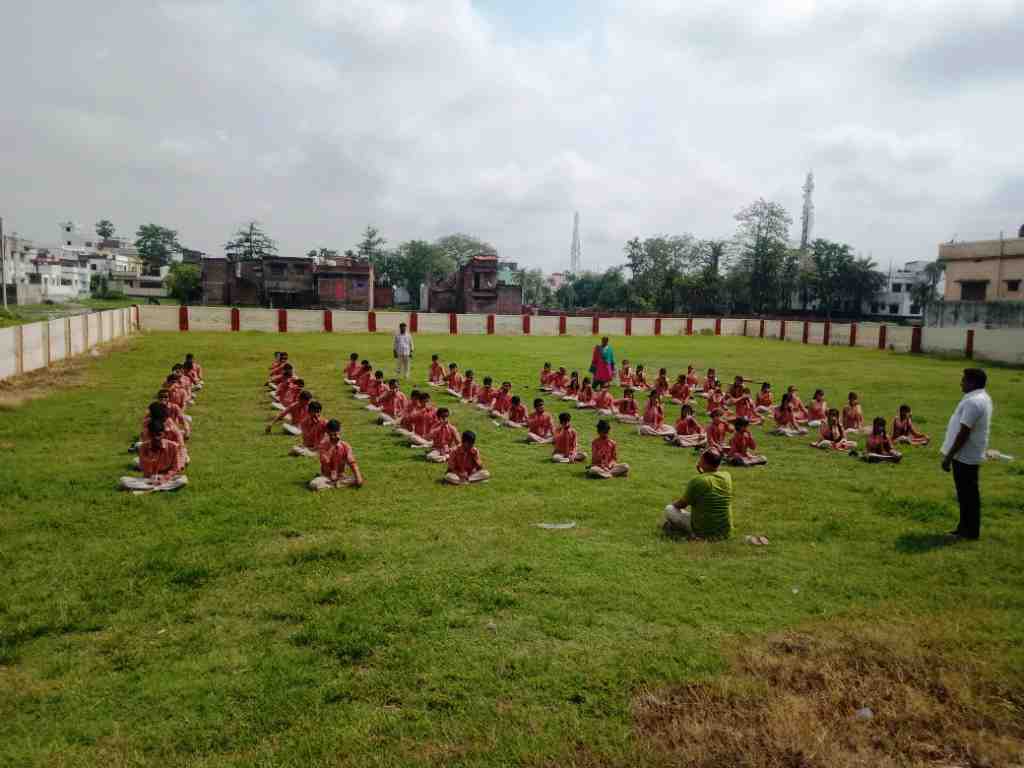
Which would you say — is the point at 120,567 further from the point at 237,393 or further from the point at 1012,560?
the point at 237,393

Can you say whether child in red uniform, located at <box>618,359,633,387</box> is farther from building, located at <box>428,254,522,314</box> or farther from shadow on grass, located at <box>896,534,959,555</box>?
building, located at <box>428,254,522,314</box>

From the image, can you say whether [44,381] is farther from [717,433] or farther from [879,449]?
[879,449]

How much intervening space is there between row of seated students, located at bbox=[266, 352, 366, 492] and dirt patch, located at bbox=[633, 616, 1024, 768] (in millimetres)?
6918

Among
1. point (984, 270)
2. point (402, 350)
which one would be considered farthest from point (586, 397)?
point (984, 270)

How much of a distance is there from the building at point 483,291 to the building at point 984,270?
3832cm

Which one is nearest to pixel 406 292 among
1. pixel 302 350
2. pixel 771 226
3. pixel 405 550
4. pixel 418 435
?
pixel 771 226

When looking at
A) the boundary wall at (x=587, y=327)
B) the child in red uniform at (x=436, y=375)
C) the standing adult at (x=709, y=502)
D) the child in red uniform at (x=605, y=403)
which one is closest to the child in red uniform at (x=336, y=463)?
the standing adult at (x=709, y=502)

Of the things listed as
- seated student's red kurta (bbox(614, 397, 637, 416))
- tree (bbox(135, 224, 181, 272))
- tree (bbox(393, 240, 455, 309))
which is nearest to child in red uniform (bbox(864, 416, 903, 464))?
seated student's red kurta (bbox(614, 397, 637, 416))

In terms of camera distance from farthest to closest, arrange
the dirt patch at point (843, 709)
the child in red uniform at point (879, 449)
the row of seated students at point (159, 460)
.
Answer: the child in red uniform at point (879, 449), the row of seated students at point (159, 460), the dirt patch at point (843, 709)

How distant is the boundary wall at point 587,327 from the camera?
3831cm

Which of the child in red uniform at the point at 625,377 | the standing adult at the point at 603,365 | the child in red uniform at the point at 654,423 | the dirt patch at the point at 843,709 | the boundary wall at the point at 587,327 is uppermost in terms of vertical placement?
A: the boundary wall at the point at 587,327

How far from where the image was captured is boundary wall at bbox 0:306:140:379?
813 inches

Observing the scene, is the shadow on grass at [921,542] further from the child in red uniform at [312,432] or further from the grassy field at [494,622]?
the child in red uniform at [312,432]

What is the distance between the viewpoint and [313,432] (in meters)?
13.7
